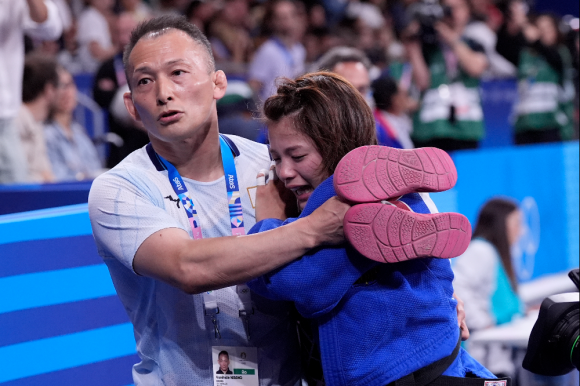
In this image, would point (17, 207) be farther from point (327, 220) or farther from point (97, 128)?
point (97, 128)

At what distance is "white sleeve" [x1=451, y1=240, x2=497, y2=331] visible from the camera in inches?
193

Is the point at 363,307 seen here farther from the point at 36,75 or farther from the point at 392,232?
the point at 36,75

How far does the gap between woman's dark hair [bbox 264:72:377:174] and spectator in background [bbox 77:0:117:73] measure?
6067mm

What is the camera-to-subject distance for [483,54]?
698cm

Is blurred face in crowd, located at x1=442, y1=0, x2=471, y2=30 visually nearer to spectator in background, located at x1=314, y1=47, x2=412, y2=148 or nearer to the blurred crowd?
the blurred crowd

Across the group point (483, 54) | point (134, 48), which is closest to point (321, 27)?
point (483, 54)

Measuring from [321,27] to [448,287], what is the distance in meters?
8.65

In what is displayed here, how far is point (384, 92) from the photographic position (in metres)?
5.53

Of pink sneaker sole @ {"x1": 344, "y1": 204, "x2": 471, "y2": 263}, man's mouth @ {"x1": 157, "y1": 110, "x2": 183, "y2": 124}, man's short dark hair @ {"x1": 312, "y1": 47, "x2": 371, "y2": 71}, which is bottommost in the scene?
pink sneaker sole @ {"x1": 344, "y1": 204, "x2": 471, "y2": 263}

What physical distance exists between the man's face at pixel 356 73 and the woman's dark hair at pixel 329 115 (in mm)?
2385

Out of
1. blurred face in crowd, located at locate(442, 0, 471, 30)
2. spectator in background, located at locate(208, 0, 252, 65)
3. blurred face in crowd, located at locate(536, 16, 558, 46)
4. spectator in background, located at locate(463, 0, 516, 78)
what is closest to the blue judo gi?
blurred face in crowd, located at locate(442, 0, 471, 30)

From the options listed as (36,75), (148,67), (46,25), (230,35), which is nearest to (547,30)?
(230,35)

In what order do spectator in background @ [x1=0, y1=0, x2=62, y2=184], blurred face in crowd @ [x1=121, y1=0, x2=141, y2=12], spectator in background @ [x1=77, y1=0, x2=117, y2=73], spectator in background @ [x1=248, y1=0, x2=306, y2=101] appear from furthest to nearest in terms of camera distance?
1. blurred face in crowd @ [x1=121, y1=0, x2=141, y2=12]
2. spectator in background @ [x1=77, y1=0, x2=117, y2=73]
3. spectator in background @ [x1=248, y1=0, x2=306, y2=101]
4. spectator in background @ [x1=0, y1=0, x2=62, y2=184]

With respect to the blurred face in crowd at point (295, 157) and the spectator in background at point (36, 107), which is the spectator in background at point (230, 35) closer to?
the spectator in background at point (36, 107)
